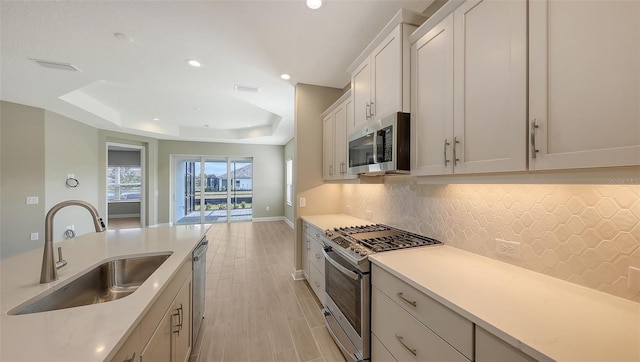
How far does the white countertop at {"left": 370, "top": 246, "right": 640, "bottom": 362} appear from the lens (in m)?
0.67

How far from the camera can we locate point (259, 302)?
8.49 feet

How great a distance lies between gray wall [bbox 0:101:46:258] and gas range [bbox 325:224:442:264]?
5.55 metres

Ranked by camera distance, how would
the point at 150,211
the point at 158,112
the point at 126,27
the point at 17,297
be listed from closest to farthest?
the point at 17,297 → the point at 126,27 → the point at 158,112 → the point at 150,211

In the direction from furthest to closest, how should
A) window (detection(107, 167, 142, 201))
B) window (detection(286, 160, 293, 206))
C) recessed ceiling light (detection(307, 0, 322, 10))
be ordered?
1. window (detection(107, 167, 142, 201))
2. window (detection(286, 160, 293, 206))
3. recessed ceiling light (detection(307, 0, 322, 10))

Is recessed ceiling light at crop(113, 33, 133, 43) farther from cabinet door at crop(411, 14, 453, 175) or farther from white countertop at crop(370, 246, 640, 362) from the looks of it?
white countertop at crop(370, 246, 640, 362)

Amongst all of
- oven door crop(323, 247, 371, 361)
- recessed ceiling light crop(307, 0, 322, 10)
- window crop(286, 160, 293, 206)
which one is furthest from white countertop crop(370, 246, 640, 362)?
window crop(286, 160, 293, 206)

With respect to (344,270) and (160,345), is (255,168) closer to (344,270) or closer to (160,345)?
(344,270)

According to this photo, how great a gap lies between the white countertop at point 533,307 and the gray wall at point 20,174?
6.13m

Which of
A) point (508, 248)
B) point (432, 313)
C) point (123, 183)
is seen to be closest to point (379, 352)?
point (432, 313)

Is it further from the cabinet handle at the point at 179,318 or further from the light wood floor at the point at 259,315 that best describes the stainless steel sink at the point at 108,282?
the light wood floor at the point at 259,315

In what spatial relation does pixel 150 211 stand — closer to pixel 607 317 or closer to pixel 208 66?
pixel 208 66

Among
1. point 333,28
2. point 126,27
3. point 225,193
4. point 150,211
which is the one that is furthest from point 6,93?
point 333,28

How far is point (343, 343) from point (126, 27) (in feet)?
11.1

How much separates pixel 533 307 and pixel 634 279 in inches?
16.9
